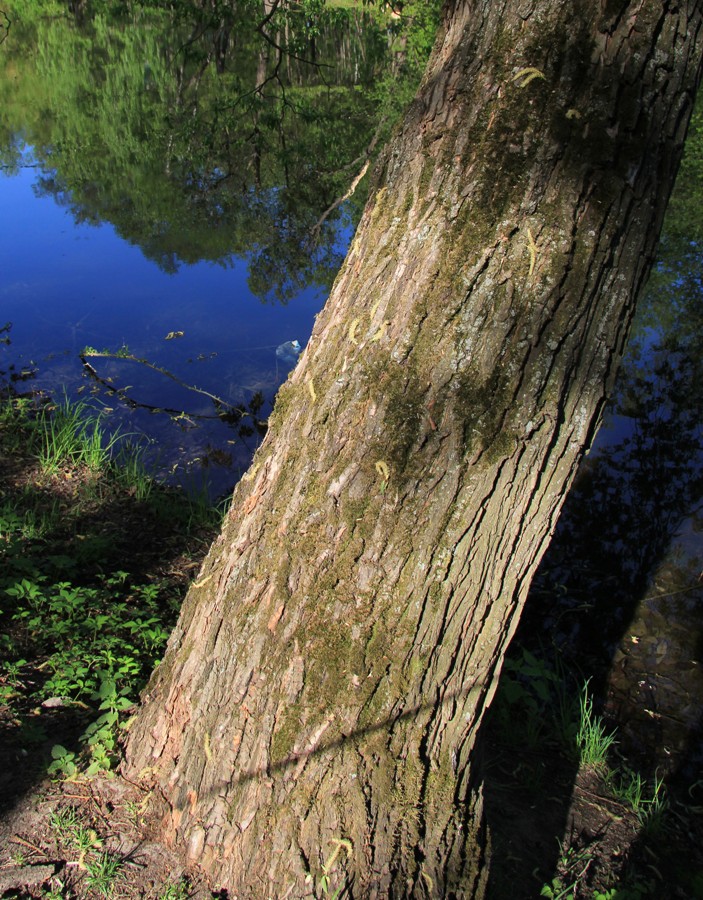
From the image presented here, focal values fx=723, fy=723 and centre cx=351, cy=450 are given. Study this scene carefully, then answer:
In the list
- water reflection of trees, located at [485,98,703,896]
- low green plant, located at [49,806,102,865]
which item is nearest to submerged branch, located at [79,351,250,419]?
water reflection of trees, located at [485,98,703,896]

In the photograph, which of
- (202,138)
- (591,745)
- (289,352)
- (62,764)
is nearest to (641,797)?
(591,745)

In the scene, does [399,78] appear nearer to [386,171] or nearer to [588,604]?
[588,604]

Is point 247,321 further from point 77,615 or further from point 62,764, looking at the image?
point 62,764

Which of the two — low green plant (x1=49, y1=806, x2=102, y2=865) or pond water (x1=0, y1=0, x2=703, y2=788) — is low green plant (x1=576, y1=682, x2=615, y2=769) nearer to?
pond water (x1=0, y1=0, x2=703, y2=788)

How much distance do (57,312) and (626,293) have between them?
7.48 m

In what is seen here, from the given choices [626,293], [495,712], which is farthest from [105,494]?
[626,293]

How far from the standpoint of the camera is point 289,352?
7.61m

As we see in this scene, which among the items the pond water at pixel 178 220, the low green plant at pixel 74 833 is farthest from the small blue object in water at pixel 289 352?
the low green plant at pixel 74 833

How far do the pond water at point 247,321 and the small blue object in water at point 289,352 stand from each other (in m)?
0.03

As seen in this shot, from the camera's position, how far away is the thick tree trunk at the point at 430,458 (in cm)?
151

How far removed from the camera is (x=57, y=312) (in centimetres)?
792

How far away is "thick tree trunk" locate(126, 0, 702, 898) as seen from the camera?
59.5 inches

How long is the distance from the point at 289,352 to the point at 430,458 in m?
6.15

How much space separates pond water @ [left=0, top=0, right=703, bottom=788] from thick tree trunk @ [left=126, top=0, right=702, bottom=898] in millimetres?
2364
